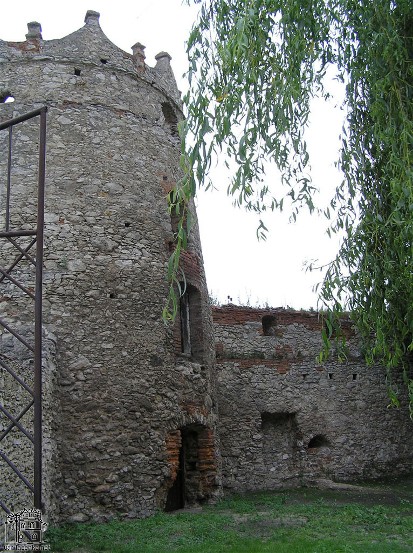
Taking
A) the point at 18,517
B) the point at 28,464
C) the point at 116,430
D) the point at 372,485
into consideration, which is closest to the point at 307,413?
the point at 372,485

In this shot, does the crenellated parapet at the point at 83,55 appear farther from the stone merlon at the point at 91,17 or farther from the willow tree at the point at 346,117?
the willow tree at the point at 346,117

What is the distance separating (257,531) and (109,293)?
12.5 ft

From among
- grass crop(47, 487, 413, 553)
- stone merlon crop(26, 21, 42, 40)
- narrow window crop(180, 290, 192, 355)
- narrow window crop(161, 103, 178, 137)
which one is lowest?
grass crop(47, 487, 413, 553)

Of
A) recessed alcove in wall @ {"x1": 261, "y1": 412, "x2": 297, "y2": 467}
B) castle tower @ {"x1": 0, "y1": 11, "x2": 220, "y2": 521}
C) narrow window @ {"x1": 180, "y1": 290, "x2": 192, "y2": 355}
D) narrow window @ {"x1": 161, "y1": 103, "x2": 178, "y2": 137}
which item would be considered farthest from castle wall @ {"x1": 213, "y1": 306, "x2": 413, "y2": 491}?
narrow window @ {"x1": 161, "y1": 103, "x2": 178, "y2": 137}

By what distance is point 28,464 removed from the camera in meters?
6.71

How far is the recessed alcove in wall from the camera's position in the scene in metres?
12.4

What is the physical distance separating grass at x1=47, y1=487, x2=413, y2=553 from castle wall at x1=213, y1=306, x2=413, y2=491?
2.82 m

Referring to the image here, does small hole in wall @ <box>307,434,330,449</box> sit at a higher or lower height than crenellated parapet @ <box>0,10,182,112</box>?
lower

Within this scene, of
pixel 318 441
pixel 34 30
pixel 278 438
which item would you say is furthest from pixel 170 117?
pixel 318 441

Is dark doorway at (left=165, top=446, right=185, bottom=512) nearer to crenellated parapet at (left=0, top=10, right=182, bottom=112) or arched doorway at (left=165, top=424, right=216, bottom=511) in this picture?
arched doorway at (left=165, top=424, right=216, bottom=511)

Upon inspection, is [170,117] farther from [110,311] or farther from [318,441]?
[318,441]

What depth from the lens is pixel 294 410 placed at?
12.9 m

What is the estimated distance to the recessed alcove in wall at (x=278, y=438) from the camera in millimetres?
12430

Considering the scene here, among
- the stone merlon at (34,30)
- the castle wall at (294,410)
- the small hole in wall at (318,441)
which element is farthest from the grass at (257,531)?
the stone merlon at (34,30)
